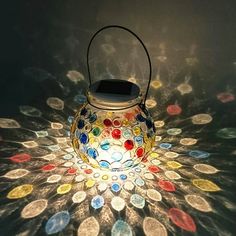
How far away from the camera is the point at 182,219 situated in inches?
34.1

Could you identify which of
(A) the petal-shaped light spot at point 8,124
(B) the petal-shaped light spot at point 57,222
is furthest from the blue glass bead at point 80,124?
(A) the petal-shaped light spot at point 8,124

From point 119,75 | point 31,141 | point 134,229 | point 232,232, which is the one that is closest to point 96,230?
point 134,229

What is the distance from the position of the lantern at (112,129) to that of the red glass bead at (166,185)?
88 millimetres

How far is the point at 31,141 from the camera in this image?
44.4 inches

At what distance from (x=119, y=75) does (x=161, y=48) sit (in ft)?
0.64

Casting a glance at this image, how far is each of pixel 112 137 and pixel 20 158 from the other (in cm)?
30

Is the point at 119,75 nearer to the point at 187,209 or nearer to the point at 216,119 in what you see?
the point at 216,119

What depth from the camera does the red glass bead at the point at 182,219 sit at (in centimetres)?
85

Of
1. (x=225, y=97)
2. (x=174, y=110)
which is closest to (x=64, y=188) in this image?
(x=174, y=110)

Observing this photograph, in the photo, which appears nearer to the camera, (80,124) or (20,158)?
(80,124)

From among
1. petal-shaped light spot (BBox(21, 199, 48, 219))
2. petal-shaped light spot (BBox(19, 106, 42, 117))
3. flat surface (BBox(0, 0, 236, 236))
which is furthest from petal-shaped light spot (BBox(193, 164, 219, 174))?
petal-shaped light spot (BBox(19, 106, 42, 117))

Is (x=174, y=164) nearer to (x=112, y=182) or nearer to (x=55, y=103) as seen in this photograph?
(x=112, y=182)

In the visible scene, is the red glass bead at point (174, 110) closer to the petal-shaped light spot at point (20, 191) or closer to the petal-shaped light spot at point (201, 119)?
the petal-shaped light spot at point (201, 119)

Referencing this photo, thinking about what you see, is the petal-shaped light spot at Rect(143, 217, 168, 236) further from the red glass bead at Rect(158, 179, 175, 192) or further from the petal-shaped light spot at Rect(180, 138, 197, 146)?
the petal-shaped light spot at Rect(180, 138, 197, 146)
